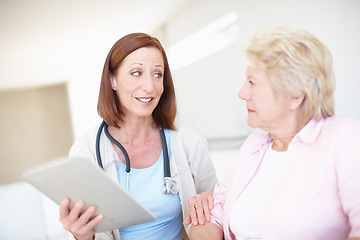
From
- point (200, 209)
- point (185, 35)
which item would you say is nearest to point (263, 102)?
point (200, 209)

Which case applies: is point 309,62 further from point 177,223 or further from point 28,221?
point 28,221

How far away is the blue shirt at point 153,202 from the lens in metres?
1.40

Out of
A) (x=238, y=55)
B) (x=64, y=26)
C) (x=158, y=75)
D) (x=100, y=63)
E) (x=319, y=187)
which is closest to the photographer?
(x=319, y=187)

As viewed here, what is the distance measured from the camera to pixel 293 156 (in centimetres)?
97

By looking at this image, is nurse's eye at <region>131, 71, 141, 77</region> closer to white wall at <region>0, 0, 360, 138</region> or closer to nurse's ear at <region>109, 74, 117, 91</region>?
nurse's ear at <region>109, 74, 117, 91</region>

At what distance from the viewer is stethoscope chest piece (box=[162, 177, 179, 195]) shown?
1.42m

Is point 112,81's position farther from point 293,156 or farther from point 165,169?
point 293,156

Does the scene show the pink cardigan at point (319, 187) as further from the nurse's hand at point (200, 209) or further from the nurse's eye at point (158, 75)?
the nurse's eye at point (158, 75)

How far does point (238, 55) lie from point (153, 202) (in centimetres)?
240

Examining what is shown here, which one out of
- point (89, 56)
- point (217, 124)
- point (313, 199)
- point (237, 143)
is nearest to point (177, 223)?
point (313, 199)

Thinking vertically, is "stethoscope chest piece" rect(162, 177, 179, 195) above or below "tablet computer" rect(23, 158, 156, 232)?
below

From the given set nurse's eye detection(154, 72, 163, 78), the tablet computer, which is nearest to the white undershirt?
the tablet computer

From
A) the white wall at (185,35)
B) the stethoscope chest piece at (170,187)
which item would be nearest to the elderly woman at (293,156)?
the stethoscope chest piece at (170,187)

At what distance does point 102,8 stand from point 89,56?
8.22ft
